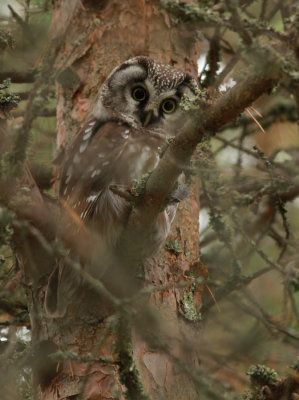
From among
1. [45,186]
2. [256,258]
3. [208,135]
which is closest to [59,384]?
[208,135]

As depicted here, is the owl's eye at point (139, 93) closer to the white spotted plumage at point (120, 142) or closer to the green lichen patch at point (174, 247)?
the white spotted plumage at point (120, 142)

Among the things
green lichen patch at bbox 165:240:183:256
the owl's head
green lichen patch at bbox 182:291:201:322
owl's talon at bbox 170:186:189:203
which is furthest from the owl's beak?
green lichen patch at bbox 182:291:201:322

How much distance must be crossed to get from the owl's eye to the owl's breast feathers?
33 centimetres

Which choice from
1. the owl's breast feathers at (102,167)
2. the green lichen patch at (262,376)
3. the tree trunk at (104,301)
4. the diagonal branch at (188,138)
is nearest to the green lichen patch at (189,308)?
the tree trunk at (104,301)

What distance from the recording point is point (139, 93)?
3227 mm

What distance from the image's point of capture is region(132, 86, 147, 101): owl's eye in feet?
10.5

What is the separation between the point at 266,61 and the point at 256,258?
96.5 inches

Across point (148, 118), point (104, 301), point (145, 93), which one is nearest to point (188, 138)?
point (104, 301)

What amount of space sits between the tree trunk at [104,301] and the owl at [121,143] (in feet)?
0.47

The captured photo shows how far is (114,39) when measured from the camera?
3.18 m

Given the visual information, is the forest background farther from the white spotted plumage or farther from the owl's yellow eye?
the owl's yellow eye

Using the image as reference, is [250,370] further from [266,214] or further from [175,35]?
[175,35]

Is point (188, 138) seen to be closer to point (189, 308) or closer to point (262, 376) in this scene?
point (262, 376)

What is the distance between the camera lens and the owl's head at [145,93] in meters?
3.06
